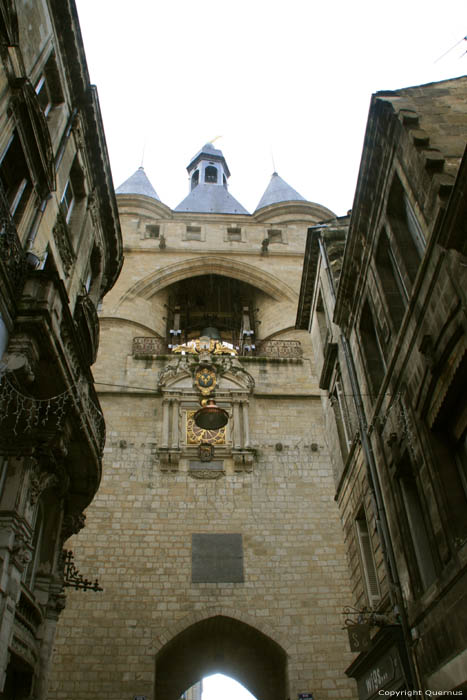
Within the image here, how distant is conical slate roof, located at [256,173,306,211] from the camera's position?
98.7 ft

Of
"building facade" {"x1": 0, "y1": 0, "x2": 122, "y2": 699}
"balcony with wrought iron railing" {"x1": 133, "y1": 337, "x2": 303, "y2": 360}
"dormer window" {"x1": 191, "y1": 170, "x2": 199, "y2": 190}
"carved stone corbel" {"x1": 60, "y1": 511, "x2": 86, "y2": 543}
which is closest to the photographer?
"building facade" {"x1": 0, "y1": 0, "x2": 122, "y2": 699}

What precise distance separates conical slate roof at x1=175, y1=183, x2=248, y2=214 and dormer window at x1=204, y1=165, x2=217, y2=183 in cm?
583

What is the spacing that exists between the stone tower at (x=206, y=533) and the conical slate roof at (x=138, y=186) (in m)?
9.53

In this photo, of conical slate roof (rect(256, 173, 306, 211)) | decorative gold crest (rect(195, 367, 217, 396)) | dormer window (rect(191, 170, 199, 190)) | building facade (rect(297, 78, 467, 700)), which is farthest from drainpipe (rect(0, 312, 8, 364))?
dormer window (rect(191, 170, 199, 190))

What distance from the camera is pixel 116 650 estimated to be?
1297 cm

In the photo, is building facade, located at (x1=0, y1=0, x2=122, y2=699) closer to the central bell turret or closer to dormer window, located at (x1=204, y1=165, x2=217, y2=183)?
the central bell turret

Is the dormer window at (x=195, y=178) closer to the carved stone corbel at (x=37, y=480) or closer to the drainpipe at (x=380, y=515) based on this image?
the drainpipe at (x=380, y=515)

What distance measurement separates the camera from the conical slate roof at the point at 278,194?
30083 mm

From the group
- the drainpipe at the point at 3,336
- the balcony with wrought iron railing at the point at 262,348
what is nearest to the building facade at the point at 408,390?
the drainpipe at the point at 3,336

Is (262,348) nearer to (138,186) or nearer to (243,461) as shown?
(243,461)

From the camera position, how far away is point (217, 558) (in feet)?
47.7

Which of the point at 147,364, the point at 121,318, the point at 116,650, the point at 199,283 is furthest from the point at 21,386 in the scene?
the point at 199,283

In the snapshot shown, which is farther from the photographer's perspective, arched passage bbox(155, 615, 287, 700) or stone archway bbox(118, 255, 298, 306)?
stone archway bbox(118, 255, 298, 306)

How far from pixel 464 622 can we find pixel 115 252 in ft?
30.9
